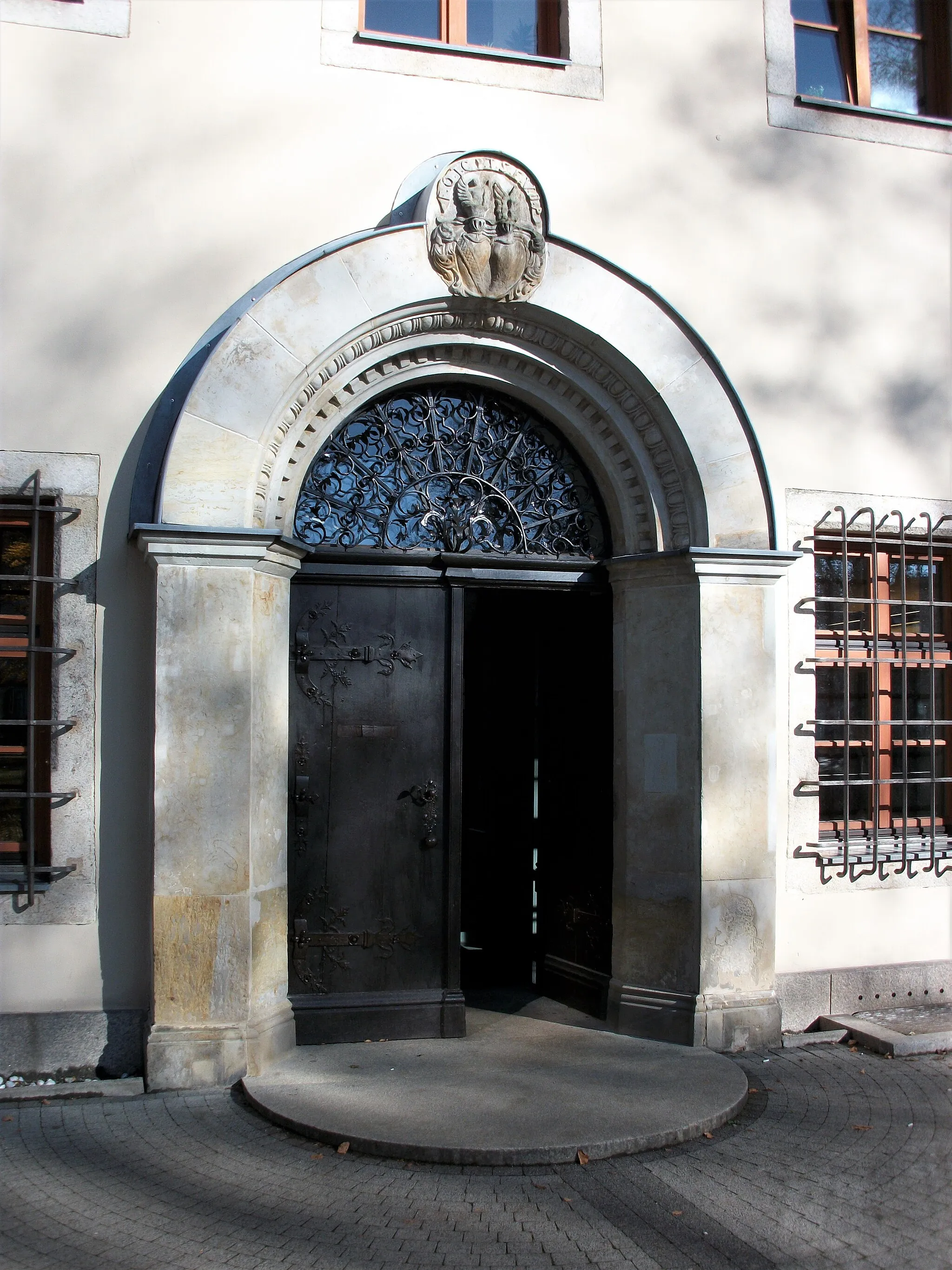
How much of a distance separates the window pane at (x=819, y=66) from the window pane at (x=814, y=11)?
0.06 m

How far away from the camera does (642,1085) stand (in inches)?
192

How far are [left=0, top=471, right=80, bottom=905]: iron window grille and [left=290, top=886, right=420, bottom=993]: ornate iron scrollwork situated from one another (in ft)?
3.77

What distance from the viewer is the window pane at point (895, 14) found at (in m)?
6.67

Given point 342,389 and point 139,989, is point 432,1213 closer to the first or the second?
point 139,989

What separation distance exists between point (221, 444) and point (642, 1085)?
3.46 metres

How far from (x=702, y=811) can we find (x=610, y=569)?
1.36 meters

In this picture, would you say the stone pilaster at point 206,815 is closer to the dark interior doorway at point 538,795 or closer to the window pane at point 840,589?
the dark interior doorway at point 538,795

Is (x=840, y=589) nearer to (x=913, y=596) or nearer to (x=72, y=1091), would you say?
(x=913, y=596)

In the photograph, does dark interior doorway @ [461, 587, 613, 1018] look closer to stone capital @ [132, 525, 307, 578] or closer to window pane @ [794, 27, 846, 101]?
stone capital @ [132, 525, 307, 578]

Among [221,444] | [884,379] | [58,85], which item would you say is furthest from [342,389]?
[884,379]

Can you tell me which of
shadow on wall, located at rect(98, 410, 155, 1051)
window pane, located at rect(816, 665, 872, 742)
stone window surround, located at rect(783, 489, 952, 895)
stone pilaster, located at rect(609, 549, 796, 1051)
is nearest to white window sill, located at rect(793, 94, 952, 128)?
stone window surround, located at rect(783, 489, 952, 895)

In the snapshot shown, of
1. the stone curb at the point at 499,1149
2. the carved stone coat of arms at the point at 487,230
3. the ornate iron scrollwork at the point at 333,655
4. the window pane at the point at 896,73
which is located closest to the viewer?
the stone curb at the point at 499,1149

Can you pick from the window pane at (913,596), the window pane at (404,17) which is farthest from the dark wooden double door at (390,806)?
the window pane at (404,17)

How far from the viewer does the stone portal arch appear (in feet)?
16.4
